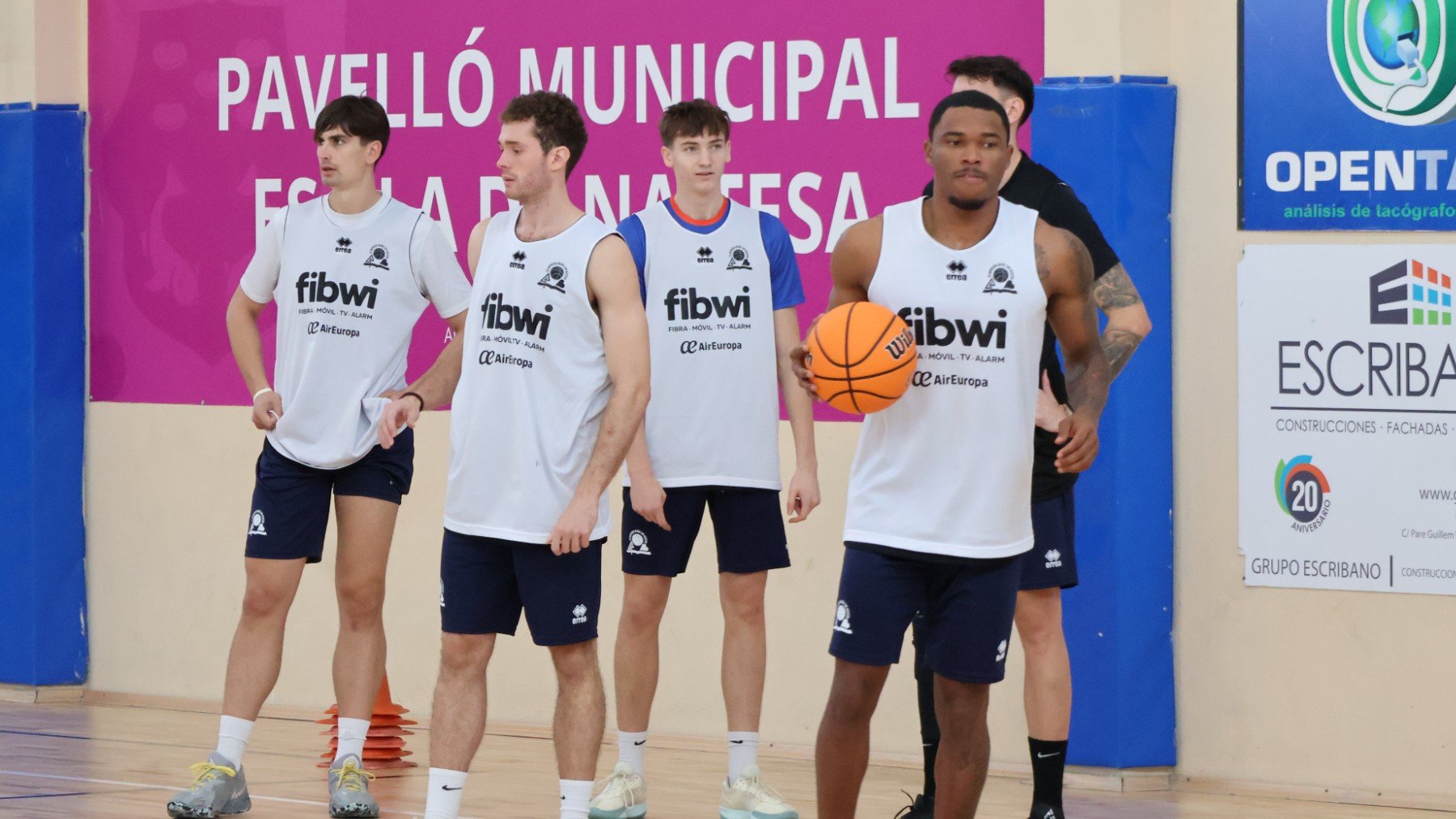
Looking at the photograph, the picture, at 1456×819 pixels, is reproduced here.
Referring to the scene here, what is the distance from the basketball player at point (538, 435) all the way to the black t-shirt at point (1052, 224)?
3.21 feet

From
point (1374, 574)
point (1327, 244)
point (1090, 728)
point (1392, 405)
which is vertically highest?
point (1327, 244)

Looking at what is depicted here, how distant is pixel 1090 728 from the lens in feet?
23.2

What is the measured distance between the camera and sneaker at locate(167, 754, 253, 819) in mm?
6191

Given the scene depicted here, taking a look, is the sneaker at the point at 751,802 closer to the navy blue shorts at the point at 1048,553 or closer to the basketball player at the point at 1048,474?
the basketball player at the point at 1048,474

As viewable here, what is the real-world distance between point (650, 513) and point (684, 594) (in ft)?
5.94

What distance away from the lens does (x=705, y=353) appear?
6402 mm

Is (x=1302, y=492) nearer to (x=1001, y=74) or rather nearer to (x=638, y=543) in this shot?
(x=1001, y=74)

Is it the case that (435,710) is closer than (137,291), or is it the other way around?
(435,710)

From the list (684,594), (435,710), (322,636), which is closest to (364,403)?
(435,710)

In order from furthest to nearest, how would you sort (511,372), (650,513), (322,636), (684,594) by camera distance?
(322,636), (684,594), (650,513), (511,372)

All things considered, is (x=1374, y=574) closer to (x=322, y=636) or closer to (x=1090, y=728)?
(x=1090, y=728)

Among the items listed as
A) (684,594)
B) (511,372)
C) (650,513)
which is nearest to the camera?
(511,372)

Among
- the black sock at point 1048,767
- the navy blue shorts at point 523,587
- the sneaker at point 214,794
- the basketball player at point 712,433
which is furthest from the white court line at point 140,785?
the black sock at point 1048,767

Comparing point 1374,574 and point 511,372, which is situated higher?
point 511,372
